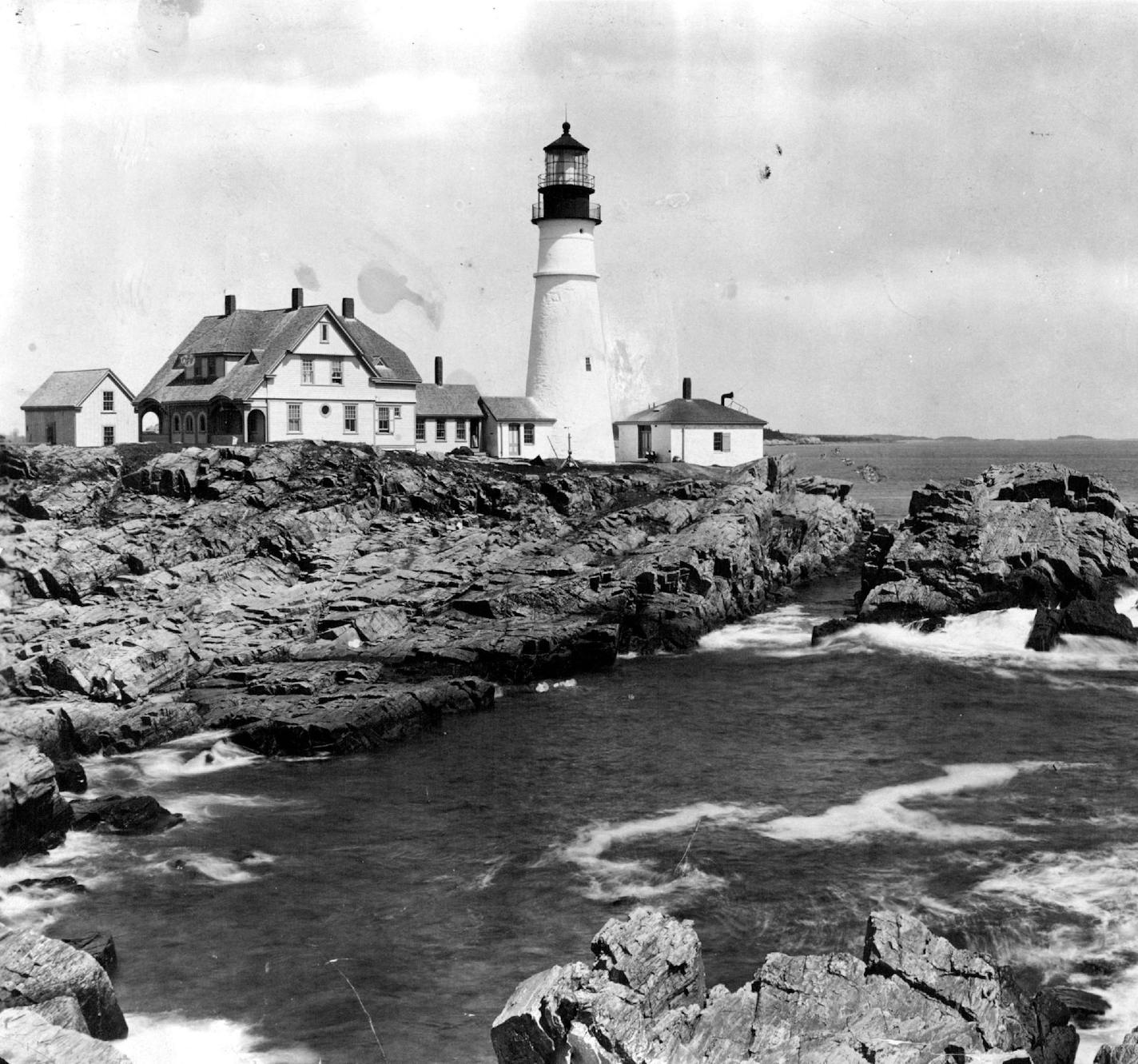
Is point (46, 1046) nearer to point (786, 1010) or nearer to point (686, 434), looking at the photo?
point (786, 1010)

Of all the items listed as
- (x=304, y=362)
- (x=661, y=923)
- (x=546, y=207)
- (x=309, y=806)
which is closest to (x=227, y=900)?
(x=309, y=806)

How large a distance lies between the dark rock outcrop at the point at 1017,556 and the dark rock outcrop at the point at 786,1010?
23979 mm

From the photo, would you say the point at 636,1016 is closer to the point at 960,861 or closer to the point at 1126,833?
the point at 960,861

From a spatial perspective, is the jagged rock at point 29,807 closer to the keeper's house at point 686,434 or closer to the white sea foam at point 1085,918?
the white sea foam at point 1085,918

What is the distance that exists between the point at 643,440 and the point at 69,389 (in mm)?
26199

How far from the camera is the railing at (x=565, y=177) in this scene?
2114 inches

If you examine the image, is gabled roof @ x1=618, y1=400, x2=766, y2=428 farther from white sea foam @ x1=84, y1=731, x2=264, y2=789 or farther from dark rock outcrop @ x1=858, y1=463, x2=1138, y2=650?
white sea foam @ x1=84, y1=731, x2=264, y2=789

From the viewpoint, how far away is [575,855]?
19.4 m

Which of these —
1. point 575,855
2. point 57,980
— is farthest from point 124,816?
point 57,980

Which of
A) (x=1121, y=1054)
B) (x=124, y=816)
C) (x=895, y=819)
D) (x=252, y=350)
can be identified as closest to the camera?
(x=1121, y=1054)

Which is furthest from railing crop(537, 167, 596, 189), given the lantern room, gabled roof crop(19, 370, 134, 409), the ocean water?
the ocean water

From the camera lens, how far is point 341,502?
143 ft

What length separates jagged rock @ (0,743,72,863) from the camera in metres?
18.8

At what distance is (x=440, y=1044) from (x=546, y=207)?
4473cm
